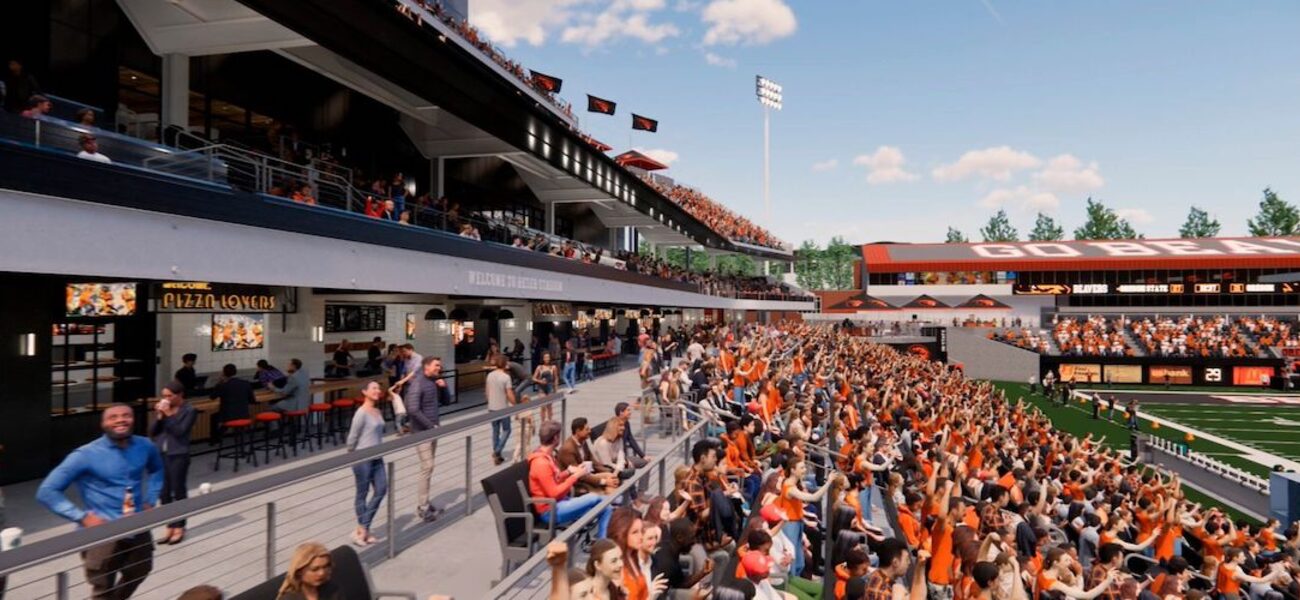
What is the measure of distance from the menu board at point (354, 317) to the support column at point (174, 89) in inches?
304

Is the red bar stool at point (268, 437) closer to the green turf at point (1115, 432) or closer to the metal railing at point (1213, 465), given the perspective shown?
the green turf at point (1115, 432)

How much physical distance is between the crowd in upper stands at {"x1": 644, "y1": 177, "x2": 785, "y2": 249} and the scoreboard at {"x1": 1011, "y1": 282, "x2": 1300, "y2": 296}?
23546 mm

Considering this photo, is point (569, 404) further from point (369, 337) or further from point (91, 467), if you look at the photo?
point (91, 467)

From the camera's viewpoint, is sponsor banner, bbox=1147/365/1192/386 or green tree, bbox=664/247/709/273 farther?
green tree, bbox=664/247/709/273

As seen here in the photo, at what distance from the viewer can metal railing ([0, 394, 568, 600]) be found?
394cm

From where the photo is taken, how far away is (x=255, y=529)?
7848mm

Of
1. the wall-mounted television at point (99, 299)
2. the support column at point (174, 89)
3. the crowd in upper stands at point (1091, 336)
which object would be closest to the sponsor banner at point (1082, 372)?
the crowd in upper stands at point (1091, 336)

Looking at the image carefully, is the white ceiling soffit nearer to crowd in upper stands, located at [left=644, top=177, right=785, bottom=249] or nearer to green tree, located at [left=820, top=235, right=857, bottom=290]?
crowd in upper stands, located at [left=644, top=177, right=785, bottom=249]

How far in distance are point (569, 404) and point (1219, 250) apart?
2811 inches

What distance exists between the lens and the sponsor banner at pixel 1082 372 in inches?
1959

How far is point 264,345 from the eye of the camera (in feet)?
52.5

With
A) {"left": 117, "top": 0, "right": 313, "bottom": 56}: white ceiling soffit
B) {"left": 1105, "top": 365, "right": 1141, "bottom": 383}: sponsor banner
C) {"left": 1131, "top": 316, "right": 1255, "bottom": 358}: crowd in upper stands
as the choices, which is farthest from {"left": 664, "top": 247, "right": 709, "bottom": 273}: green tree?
{"left": 117, "top": 0, "right": 313, "bottom": 56}: white ceiling soffit

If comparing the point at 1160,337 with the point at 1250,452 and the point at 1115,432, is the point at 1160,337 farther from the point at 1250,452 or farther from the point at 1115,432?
the point at 1250,452

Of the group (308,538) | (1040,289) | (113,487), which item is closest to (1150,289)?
(1040,289)
